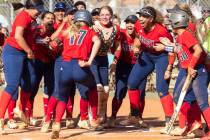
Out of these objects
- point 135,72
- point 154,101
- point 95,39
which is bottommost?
point 154,101

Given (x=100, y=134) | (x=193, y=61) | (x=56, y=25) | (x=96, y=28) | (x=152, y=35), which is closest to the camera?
(x=193, y=61)

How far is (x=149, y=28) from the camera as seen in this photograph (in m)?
10.6

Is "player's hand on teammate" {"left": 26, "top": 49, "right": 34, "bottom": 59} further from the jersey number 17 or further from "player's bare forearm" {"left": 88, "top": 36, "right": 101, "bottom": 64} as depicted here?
"player's bare forearm" {"left": 88, "top": 36, "right": 101, "bottom": 64}

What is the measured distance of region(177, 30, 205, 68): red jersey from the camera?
9.57 metres

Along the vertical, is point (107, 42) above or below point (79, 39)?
below

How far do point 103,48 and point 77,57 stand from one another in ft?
3.57

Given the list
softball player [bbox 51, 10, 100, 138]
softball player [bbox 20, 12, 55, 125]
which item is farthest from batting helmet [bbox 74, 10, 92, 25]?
softball player [bbox 20, 12, 55, 125]

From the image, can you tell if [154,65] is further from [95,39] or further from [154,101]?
[154,101]

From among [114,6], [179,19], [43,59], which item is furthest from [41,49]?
[114,6]

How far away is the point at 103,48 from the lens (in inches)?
425

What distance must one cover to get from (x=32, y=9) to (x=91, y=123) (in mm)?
2018

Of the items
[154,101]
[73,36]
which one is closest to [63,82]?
[73,36]

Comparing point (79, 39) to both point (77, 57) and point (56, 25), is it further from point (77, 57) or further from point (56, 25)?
point (56, 25)

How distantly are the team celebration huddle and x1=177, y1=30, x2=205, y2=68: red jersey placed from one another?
1 centimetres
